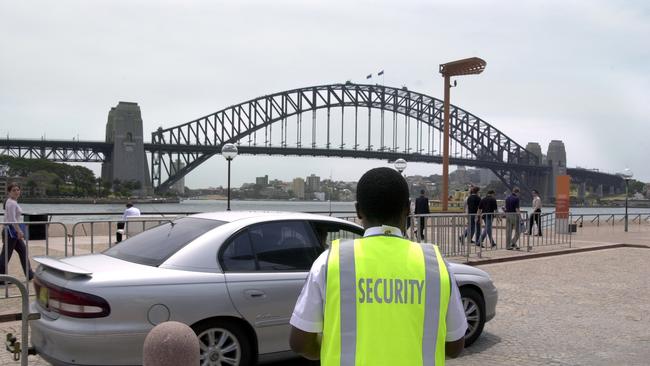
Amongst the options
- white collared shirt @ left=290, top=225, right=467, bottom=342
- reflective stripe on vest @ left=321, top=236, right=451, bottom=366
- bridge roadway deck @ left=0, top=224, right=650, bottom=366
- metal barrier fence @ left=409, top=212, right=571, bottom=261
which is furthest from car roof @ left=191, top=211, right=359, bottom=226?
metal barrier fence @ left=409, top=212, right=571, bottom=261

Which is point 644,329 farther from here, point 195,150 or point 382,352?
point 195,150

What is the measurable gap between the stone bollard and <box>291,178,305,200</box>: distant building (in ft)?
186

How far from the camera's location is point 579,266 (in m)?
14.4

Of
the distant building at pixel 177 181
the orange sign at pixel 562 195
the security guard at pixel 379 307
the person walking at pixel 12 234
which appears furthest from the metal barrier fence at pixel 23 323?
the distant building at pixel 177 181

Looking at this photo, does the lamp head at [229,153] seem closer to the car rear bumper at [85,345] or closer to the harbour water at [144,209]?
the harbour water at [144,209]

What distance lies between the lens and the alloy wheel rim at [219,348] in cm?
505

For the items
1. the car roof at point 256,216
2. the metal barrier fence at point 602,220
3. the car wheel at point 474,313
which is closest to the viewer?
the car roof at point 256,216

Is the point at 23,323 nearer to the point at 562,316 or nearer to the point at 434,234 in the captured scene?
the point at 562,316

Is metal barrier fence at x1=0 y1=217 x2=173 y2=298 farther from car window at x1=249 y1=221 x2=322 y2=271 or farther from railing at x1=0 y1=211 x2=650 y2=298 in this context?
car window at x1=249 y1=221 x2=322 y2=271

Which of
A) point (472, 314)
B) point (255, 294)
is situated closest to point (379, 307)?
point (255, 294)

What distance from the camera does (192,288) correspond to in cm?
499

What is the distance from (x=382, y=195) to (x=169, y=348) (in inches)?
39.1

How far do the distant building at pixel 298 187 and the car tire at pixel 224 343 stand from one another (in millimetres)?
53949

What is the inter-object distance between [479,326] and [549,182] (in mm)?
106260
